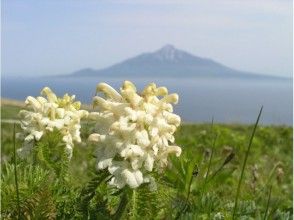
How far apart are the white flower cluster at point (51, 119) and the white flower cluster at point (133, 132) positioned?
3.34 ft

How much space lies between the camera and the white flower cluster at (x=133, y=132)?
294cm

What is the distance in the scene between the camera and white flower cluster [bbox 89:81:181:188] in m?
2.94

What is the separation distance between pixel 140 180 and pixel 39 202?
532mm

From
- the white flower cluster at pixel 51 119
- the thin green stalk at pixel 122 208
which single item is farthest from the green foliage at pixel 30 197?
the white flower cluster at pixel 51 119

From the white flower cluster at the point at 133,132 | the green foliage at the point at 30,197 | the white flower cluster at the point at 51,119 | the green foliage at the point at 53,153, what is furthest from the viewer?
the white flower cluster at the point at 51,119

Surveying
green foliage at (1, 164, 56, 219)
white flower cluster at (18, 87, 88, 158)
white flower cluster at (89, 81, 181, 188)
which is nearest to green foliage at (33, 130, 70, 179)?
white flower cluster at (18, 87, 88, 158)

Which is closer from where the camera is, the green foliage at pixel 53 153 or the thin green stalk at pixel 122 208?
the thin green stalk at pixel 122 208

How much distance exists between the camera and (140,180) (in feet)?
9.62

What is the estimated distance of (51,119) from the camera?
423cm

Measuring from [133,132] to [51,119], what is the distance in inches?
53.7

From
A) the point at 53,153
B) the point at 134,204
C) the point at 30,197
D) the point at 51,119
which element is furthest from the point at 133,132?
the point at 51,119

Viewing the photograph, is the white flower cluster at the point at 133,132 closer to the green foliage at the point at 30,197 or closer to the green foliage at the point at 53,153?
the green foliage at the point at 30,197

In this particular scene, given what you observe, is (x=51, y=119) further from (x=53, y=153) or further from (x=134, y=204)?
(x=134, y=204)

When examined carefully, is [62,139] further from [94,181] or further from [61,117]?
[94,181]
